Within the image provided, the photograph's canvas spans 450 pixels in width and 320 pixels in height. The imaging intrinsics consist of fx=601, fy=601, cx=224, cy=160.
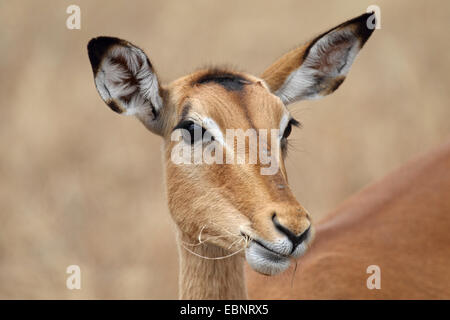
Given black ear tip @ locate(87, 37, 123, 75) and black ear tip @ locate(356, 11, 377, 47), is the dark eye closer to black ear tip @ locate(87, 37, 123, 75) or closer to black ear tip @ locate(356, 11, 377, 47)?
black ear tip @ locate(87, 37, 123, 75)

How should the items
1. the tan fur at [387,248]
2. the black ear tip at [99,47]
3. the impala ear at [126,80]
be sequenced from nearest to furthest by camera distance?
the black ear tip at [99,47] < the impala ear at [126,80] < the tan fur at [387,248]

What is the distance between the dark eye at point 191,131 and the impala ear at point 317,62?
0.71 metres

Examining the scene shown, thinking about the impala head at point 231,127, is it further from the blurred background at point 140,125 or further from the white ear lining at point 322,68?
the blurred background at point 140,125

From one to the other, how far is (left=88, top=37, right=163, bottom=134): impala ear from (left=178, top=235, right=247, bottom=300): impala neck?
33.1 inches

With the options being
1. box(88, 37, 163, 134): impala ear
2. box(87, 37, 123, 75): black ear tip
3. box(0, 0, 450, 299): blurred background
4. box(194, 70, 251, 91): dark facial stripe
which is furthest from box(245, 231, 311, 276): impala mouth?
box(0, 0, 450, 299): blurred background

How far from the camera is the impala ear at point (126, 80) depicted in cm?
348

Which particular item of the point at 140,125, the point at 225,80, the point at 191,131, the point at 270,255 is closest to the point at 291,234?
the point at 270,255

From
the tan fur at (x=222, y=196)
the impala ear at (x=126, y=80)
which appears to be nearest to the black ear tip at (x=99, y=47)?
the impala ear at (x=126, y=80)

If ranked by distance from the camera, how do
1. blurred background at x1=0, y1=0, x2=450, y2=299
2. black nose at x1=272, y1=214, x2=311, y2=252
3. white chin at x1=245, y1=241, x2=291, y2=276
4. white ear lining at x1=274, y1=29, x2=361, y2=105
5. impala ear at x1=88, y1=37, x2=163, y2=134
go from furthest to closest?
blurred background at x1=0, y1=0, x2=450, y2=299 → white ear lining at x1=274, y1=29, x2=361, y2=105 → impala ear at x1=88, y1=37, x2=163, y2=134 → white chin at x1=245, y1=241, x2=291, y2=276 → black nose at x1=272, y1=214, x2=311, y2=252

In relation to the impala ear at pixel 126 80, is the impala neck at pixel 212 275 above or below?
below

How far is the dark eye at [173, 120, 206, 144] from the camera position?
3.44 m

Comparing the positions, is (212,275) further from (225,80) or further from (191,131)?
(225,80)
